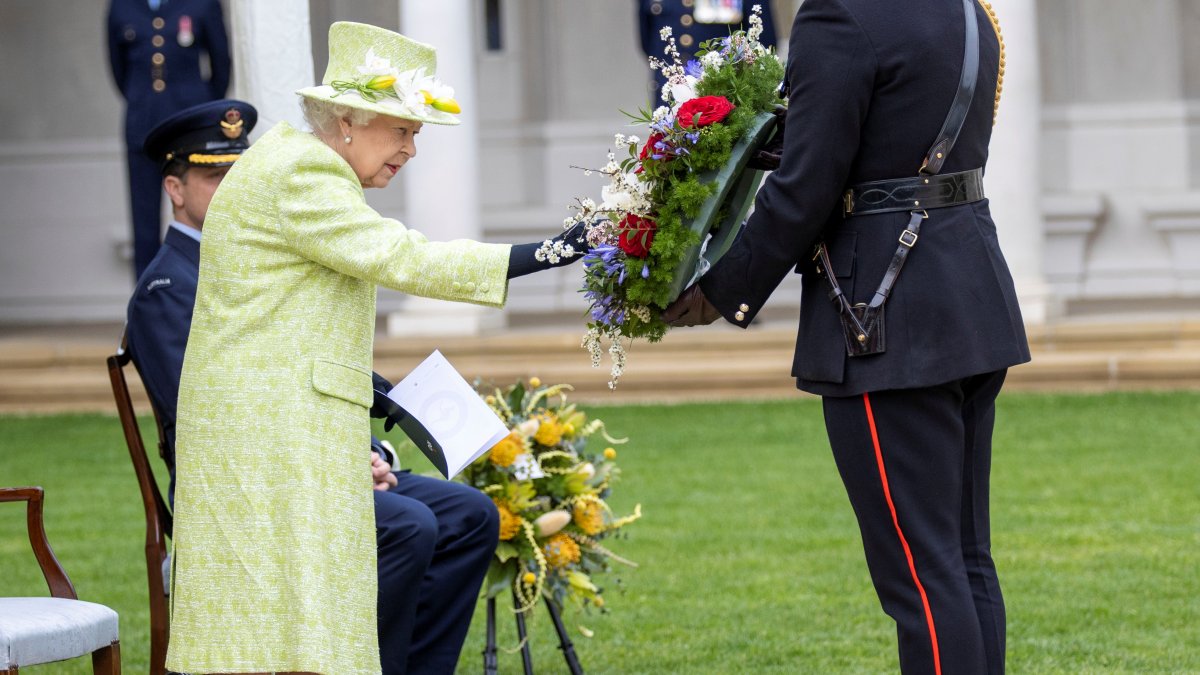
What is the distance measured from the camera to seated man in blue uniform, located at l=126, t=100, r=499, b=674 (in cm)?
407

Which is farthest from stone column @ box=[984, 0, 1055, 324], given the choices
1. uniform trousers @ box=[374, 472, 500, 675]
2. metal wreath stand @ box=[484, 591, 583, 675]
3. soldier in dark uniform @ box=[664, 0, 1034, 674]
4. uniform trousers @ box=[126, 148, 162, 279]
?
soldier in dark uniform @ box=[664, 0, 1034, 674]

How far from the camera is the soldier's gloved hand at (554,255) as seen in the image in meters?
3.43

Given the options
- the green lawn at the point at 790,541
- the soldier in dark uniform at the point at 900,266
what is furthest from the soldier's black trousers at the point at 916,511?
the green lawn at the point at 790,541

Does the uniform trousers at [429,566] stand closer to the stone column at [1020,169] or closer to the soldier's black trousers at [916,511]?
the soldier's black trousers at [916,511]

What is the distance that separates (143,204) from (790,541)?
5.97 meters

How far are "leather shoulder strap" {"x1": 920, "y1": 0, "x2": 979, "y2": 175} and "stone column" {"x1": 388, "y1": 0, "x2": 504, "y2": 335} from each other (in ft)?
26.3

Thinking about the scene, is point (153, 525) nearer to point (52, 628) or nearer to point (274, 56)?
point (52, 628)

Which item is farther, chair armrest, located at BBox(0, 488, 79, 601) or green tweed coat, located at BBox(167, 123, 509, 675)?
chair armrest, located at BBox(0, 488, 79, 601)

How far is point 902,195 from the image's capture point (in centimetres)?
330

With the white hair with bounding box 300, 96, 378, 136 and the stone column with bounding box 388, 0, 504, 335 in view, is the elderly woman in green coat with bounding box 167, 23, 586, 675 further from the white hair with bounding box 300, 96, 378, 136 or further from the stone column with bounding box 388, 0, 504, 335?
the stone column with bounding box 388, 0, 504, 335

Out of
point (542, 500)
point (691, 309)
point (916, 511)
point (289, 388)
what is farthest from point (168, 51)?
point (916, 511)

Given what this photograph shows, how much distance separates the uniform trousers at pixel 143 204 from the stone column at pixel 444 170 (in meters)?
1.62

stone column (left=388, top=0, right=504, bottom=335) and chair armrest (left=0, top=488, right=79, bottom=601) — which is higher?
stone column (left=388, top=0, right=504, bottom=335)

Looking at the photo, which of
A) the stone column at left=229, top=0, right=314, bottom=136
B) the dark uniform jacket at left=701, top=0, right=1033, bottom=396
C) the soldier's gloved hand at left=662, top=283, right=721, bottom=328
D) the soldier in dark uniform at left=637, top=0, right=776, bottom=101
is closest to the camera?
the dark uniform jacket at left=701, top=0, right=1033, bottom=396
